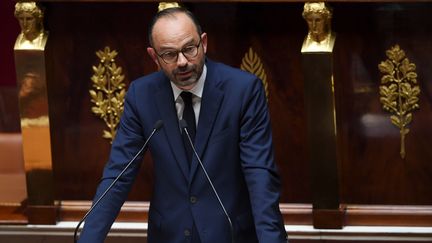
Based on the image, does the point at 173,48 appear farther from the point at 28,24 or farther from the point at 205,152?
the point at 28,24

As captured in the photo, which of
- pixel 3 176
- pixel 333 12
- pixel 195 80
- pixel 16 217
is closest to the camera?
pixel 195 80

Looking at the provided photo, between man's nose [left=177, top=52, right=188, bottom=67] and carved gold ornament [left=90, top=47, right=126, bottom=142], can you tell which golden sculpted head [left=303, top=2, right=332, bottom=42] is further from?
man's nose [left=177, top=52, right=188, bottom=67]

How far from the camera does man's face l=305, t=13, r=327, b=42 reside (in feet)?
10.5

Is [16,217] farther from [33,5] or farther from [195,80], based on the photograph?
[195,80]

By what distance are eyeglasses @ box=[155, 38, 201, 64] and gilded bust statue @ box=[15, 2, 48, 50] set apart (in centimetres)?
121

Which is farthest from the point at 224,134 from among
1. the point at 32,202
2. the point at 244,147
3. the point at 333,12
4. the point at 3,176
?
the point at 3,176

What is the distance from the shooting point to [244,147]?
2.28 m

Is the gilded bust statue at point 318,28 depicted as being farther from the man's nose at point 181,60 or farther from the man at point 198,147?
the man's nose at point 181,60

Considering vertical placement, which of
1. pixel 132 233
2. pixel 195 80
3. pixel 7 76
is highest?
pixel 195 80

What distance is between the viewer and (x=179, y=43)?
7.22 feet

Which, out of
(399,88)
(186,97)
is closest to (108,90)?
(399,88)

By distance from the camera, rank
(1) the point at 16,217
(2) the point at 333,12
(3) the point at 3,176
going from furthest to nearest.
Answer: (3) the point at 3,176 → (1) the point at 16,217 → (2) the point at 333,12

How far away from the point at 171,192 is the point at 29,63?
1.17m

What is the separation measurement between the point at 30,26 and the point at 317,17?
2.61 feet
